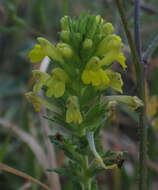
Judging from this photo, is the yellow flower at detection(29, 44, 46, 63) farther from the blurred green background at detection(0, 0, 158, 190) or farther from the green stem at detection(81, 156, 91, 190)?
the green stem at detection(81, 156, 91, 190)

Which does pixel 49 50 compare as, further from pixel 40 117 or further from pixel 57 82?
pixel 40 117

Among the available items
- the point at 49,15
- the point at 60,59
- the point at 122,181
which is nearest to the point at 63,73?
the point at 60,59

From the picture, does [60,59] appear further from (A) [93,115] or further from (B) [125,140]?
(B) [125,140]

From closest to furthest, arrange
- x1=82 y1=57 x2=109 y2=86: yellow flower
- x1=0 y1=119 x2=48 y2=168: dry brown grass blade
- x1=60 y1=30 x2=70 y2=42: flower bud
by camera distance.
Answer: x1=82 y1=57 x2=109 y2=86: yellow flower, x1=60 y1=30 x2=70 y2=42: flower bud, x1=0 y1=119 x2=48 y2=168: dry brown grass blade

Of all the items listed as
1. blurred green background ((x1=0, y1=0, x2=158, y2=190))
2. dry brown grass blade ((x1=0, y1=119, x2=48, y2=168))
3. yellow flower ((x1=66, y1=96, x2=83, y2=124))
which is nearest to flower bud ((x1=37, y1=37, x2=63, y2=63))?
yellow flower ((x1=66, y1=96, x2=83, y2=124))

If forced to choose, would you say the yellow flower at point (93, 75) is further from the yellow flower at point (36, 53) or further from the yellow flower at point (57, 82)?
the yellow flower at point (36, 53)

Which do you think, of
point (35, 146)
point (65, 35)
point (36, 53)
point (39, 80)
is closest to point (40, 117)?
point (35, 146)

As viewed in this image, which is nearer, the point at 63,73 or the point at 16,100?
the point at 63,73
